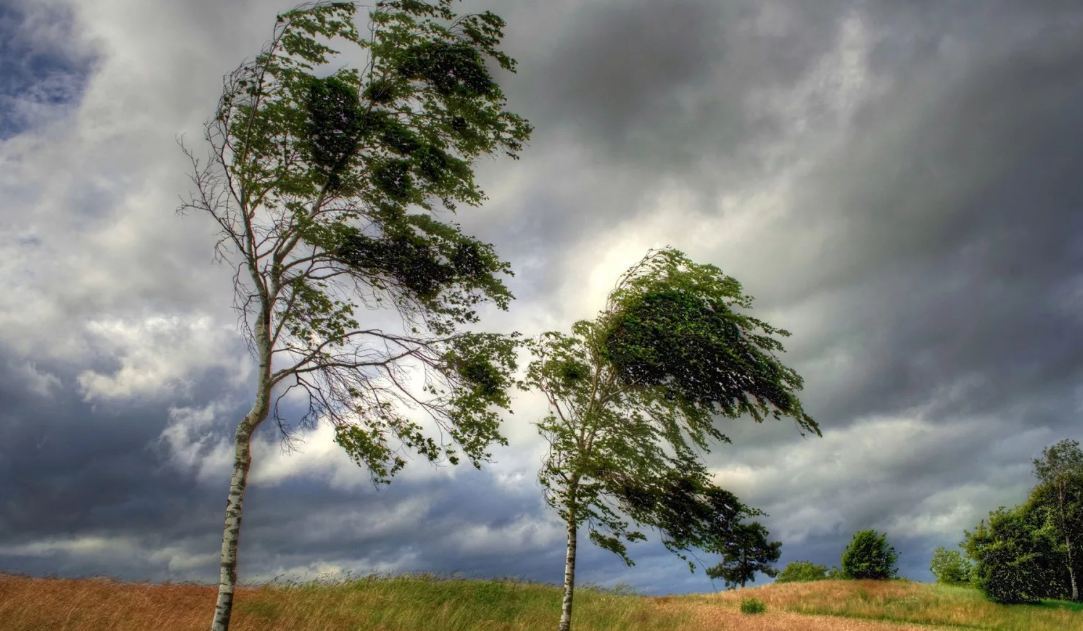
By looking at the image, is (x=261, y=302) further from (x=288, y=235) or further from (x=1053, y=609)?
(x=1053, y=609)

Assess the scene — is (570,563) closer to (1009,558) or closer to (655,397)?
(655,397)

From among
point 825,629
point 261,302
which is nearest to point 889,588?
point 825,629

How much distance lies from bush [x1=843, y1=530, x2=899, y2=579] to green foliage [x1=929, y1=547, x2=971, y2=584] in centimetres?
1124

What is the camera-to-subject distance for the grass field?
12422 millimetres

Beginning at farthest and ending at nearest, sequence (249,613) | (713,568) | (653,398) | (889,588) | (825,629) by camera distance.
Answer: (713,568)
(889,588)
(825,629)
(653,398)
(249,613)

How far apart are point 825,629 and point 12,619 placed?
21348 millimetres

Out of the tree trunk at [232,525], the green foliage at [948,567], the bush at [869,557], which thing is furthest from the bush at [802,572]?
the tree trunk at [232,525]

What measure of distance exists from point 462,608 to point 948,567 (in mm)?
42811

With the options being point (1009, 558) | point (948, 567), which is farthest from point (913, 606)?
point (948, 567)

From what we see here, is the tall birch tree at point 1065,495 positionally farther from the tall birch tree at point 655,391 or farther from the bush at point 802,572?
the tall birch tree at point 655,391

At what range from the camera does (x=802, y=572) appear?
195ft

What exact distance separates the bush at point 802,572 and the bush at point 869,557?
24955 mm

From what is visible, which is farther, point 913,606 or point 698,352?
point 913,606

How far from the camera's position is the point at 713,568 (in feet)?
166
